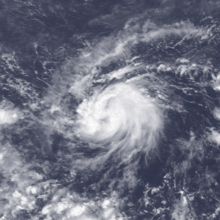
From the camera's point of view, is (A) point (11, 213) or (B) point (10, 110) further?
(B) point (10, 110)

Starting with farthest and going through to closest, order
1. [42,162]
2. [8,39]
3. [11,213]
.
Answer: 1. [8,39]
2. [42,162]
3. [11,213]

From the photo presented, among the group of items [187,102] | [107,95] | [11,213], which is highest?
[187,102]

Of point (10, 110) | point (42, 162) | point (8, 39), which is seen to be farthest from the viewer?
point (8, 39)

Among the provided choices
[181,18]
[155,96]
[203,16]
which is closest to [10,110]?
[155,96]

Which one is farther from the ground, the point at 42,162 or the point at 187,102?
the point at 187,102

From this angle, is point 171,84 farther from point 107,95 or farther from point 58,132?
point 58,132

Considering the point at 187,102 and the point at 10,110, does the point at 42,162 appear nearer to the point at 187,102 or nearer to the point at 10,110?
the point at 10,110
